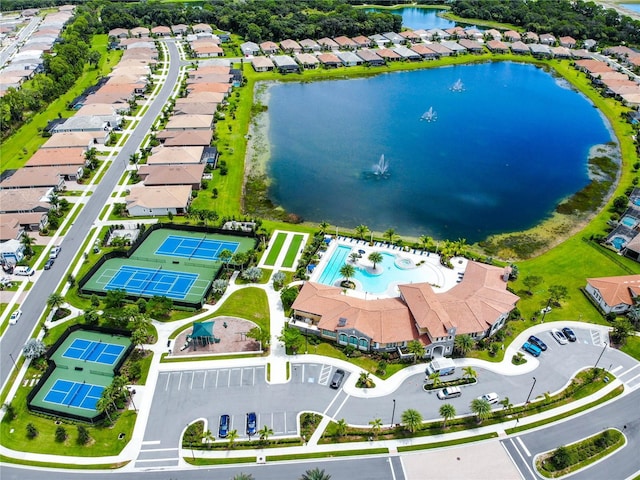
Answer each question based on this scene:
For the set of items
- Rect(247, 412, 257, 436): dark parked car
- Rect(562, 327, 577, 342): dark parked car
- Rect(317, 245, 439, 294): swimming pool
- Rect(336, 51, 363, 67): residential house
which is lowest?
Rect(247, 412, 257, 436): dark parked car

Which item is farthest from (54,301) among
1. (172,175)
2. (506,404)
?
(506,404)

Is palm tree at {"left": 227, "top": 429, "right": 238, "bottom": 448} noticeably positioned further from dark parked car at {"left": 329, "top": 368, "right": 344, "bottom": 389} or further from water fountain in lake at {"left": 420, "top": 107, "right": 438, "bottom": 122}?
water fountain in lake at {"left": 420, "top": 107, "right": 438, "bottom": 122}

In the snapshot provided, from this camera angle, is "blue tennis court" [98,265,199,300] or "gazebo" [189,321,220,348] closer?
"gazebo" [189,321,220,348]

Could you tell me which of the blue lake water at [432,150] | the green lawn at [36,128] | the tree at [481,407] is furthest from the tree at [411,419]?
the green lawn at [36,128]

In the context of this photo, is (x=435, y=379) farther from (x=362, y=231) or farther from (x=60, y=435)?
(x=60, y=435)

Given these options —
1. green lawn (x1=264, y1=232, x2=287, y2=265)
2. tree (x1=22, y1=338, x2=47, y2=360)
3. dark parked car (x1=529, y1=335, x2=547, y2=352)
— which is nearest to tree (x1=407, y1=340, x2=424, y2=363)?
dark parked car (x1=529, y1=335, x2=547, y2=352)

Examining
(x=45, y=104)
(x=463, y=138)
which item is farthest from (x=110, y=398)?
(x=45, y=104)

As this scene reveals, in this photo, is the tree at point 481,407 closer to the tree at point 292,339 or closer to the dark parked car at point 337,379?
the dark parked car at point 337,379
